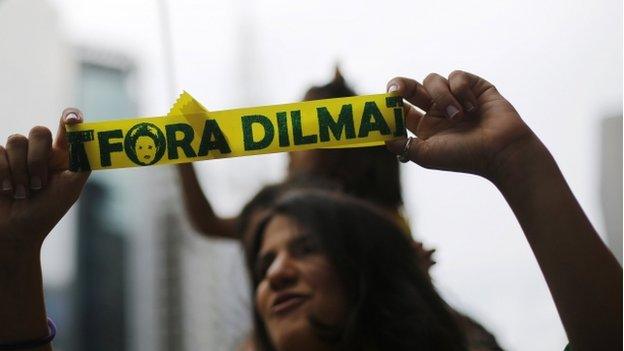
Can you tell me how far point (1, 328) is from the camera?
39.3 inches

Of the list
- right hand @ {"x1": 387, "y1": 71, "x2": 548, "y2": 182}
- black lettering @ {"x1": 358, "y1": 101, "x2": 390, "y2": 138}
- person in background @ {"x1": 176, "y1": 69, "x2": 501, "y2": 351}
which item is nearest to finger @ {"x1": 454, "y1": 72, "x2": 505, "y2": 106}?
right hand @ {"x1": 387, "y1": 71, "x2": 548, "y2": 182}

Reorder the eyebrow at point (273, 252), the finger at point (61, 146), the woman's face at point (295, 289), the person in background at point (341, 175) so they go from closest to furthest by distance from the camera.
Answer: the finger at point (61, 146) < the woman's face at point (295, 289) < the eyebrow at point (273, 252) < the person in background at point (341, 175)

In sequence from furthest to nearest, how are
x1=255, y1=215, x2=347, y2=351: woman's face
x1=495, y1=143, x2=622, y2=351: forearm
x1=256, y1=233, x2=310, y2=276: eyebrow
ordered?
x1=256, y1=233, x2=310, y2=276: eyebrow
x1=255, y1=215, x2=347, y2=351: woman's face
x1=495, y1=143, x2=622, y2=351: forearm

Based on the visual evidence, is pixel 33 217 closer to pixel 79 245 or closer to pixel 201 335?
pixel 201 335

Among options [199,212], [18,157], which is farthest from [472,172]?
[199,212]

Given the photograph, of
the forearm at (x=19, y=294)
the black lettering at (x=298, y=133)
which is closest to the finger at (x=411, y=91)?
the black lettering at (x=298, y=133)

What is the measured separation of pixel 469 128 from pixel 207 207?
1.12m

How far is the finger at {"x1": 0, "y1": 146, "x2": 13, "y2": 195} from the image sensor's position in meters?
0.96

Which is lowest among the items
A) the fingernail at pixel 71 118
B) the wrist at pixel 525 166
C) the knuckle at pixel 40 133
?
the wrist at pixel 525 166

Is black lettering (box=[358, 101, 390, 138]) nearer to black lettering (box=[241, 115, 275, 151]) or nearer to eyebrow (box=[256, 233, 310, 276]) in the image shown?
black lettering (box=[241, 115, 275, 151])

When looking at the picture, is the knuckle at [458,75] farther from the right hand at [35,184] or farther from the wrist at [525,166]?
the right hand at [35,184]

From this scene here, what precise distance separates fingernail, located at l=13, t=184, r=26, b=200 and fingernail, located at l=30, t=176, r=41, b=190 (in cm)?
1

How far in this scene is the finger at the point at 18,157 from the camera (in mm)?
958

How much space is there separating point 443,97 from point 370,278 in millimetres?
594
